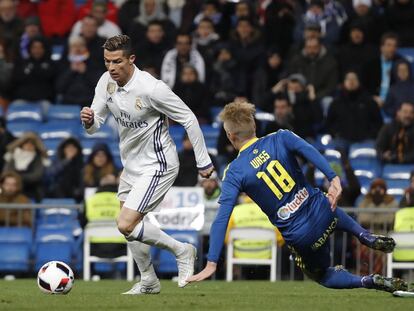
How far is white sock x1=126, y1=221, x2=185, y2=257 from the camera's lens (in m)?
12.2

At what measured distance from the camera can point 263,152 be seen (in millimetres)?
11023

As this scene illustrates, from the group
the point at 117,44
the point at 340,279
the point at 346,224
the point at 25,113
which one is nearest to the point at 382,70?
the point at 25,113

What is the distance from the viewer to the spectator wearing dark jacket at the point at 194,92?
21.1m

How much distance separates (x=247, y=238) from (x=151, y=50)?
622 cm

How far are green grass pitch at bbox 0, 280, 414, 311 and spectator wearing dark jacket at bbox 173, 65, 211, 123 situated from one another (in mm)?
6831

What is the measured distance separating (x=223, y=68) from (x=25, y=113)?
11.4 feet

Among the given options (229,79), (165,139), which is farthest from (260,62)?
(165,139)

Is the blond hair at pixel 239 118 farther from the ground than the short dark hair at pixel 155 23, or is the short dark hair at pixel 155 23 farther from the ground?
the short dark hair at pixel 155 23

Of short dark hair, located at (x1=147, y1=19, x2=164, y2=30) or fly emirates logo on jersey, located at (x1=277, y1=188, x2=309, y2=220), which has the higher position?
short dark hair, located at (x1=147, y1=19, x2=164, y2=30)

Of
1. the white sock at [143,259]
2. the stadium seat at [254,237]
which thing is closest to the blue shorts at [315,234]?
the white sock at [143,259]

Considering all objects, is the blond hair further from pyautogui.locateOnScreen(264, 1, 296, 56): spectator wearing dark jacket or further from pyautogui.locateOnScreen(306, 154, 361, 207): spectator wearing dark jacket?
pyautogui.locateOnScreen(264, 1, 296, 56): spectator wearing dark jacket

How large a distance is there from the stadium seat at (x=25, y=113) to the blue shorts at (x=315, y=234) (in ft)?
36.9

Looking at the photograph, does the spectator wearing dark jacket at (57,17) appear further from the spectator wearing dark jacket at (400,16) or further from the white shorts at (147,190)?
the white shorts at (147,190)

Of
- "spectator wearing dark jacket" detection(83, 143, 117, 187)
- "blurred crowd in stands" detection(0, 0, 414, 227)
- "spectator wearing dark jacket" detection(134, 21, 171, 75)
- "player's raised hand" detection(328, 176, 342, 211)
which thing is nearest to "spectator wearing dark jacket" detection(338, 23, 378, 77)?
"blurred crowd in stands" detection(0, 0, 414, 227)
